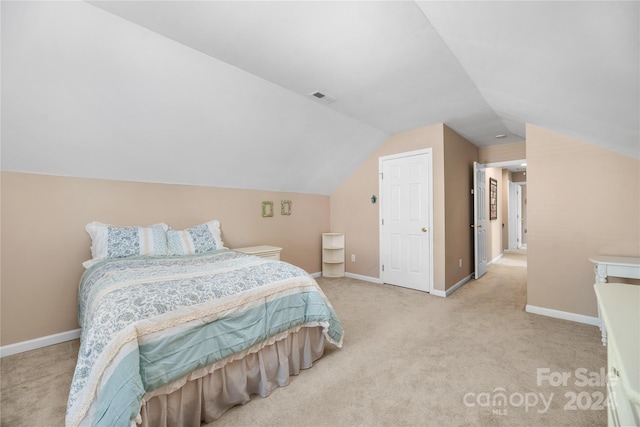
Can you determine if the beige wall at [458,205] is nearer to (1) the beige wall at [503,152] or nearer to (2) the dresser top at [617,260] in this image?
(1) the beige wall at [503,152]

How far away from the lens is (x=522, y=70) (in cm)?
181

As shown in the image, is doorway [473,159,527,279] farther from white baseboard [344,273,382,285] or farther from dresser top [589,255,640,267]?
dresser top [589,255,640,267]

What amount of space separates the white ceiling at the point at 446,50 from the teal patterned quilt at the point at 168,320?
5.61 feet

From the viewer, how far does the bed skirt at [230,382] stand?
4.66ft

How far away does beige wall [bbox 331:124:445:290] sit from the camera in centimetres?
386

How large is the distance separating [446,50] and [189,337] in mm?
2603

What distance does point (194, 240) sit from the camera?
308cm

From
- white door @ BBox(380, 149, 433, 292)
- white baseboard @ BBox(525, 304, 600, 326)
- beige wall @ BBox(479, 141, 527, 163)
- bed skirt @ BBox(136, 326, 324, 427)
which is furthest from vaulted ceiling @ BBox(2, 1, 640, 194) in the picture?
bed skirt @ BBox(136, 326, 324, 427)

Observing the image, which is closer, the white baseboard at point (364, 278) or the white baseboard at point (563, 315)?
the white baseboard at point (563, 315)

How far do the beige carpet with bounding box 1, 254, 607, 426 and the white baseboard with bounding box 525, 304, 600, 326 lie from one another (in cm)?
10

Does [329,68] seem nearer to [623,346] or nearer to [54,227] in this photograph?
[623,346]

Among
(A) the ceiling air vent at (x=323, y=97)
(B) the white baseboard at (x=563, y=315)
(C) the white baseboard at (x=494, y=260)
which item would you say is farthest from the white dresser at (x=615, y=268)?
(C) the white baseboard at (x=494, y=260)

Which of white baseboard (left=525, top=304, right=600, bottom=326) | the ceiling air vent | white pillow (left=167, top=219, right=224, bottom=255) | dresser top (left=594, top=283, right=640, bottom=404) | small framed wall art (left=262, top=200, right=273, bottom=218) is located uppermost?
the ceiling air vent

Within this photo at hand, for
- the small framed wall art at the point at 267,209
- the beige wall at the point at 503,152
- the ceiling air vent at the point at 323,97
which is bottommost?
the small framed wall art at the point at 267,209
